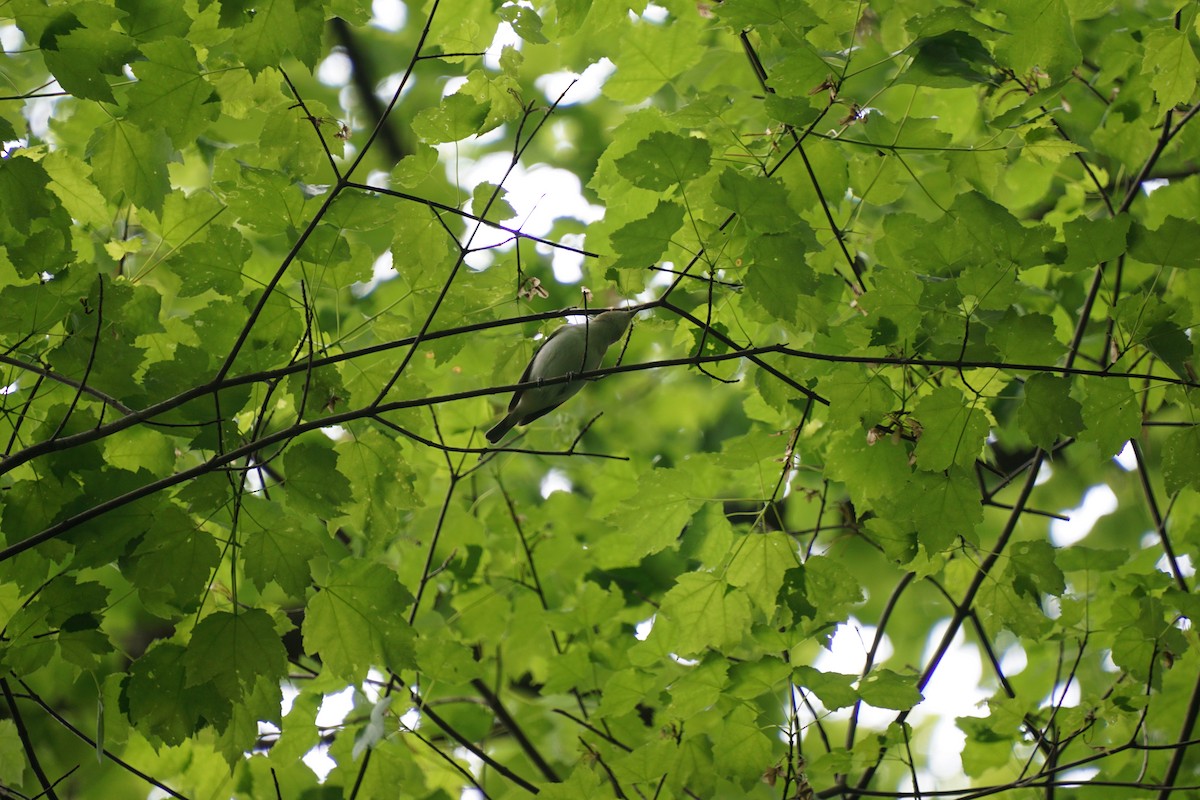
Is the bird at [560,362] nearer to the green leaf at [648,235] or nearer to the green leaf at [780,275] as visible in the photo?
the green leaf at [648,235]

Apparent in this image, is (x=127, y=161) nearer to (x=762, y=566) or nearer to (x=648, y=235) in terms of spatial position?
(x=648, y=235)

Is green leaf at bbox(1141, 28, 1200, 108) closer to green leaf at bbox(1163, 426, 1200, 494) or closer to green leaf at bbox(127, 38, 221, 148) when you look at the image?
green leaf at bbox(1163, 426, 1200, 494)

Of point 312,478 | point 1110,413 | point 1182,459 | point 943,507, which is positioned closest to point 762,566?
point 943,507

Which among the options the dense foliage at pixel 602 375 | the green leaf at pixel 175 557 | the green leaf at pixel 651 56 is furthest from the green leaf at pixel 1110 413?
the green leaf at pixel 175 557

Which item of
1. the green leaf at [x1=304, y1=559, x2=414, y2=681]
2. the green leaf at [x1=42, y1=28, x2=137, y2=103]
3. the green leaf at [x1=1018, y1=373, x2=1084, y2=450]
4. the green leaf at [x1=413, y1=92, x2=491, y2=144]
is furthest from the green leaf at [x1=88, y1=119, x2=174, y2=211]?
the green leaf at [x1=1018, y1=373, x2=1084, y2=450]

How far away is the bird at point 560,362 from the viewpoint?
10.1 feet

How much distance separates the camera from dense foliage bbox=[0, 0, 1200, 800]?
6.46 feet

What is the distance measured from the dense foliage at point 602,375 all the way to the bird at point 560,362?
0.66 feet

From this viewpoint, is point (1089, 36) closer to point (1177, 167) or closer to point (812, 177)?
point (1177, 167)

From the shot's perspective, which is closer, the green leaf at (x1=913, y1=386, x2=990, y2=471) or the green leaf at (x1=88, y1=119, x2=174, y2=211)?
the green leaf at (x1=913, y1=386, x2=990, y2=471)

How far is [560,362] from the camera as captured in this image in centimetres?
330

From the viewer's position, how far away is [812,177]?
Result: 7.55ft

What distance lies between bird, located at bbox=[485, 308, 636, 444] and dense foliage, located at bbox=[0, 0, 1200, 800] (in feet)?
0.66

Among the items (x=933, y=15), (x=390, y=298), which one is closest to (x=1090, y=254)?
(x=933, y=15)
